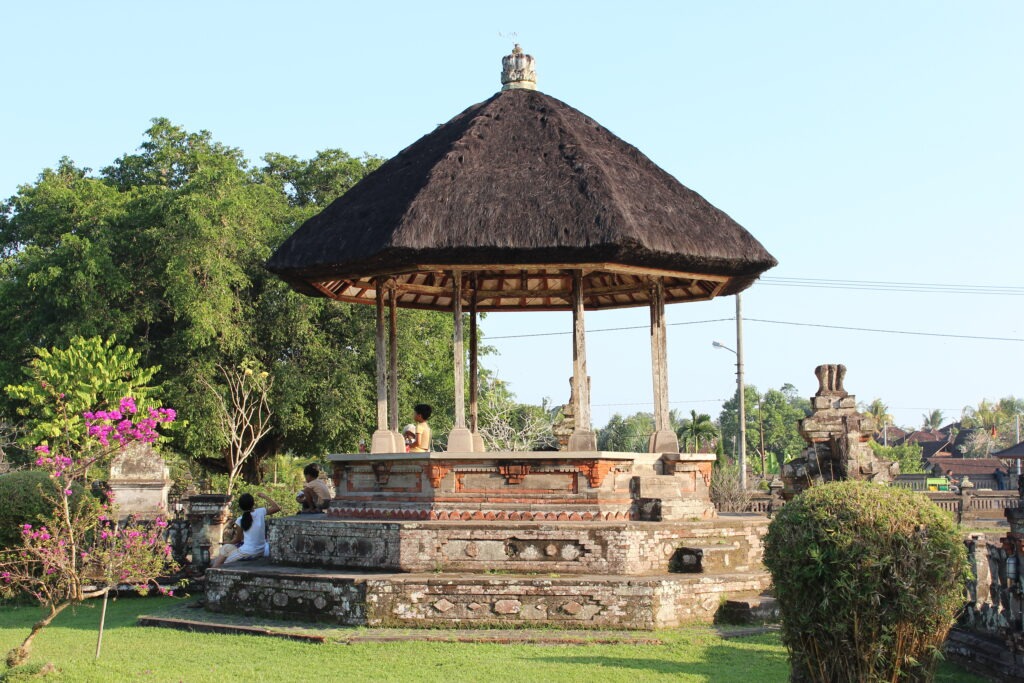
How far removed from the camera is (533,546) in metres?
11.0

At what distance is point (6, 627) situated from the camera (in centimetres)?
1161

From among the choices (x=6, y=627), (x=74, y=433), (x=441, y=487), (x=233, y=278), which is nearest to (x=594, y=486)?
(x=441, y=487)

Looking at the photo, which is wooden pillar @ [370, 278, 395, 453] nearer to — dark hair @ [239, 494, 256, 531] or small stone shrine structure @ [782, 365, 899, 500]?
dark hair @ [239, 494, 256, 531]

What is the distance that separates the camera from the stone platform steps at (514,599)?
10094mm

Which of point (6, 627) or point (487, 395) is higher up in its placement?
point (487, 395)

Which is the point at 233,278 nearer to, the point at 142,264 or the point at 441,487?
the point at 142,264

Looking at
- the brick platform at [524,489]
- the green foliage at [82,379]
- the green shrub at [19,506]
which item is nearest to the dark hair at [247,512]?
the brick platform at [524,489]

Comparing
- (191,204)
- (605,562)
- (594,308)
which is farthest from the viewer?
(191,204)

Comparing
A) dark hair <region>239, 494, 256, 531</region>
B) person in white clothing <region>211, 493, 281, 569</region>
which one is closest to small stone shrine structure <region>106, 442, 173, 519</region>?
dark hair <region>239, 494, 256, 531</region>

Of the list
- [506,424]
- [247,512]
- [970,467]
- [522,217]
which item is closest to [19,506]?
[247,512]

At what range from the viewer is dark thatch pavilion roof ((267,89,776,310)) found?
37.6 ft

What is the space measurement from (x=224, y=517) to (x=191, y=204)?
14.0 m

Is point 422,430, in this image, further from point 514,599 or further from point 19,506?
point 19,506

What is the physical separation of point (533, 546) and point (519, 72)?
724 centimetres
